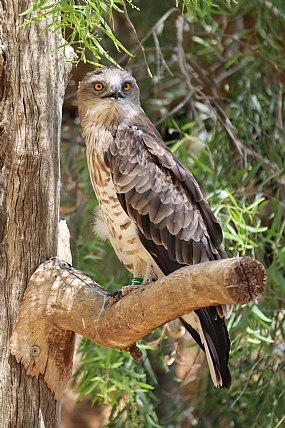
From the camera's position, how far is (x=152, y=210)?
8.04ft

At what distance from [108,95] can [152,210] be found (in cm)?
60

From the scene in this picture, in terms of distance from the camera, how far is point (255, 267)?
1440mm

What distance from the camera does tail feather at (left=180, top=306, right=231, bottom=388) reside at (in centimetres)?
233

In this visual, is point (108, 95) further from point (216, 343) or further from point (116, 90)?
point (216, 343)

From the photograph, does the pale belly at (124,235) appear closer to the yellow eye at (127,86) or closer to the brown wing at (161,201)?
the brown wing at (161,201)

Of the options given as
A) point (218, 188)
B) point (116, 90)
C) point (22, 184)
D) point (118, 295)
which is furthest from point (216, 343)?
point (218, 188)

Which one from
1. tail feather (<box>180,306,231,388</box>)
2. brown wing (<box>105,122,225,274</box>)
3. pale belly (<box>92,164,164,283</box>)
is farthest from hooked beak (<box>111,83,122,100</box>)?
tail feather (<box>180,306,231,388</box>)

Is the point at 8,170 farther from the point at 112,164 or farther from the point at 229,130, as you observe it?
the point at 229,130

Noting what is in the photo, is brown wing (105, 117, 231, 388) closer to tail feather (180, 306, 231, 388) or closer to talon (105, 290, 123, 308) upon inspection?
tail feather (180, 306, 231, 388)

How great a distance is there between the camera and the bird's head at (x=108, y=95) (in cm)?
269

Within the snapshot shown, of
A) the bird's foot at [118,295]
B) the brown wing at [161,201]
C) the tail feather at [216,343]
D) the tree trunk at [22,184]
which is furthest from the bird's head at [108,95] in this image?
the tail feather at [216,343]

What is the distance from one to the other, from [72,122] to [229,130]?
1.63 metres

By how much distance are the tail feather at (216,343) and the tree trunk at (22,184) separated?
0.60m

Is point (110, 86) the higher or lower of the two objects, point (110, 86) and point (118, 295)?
the higher
